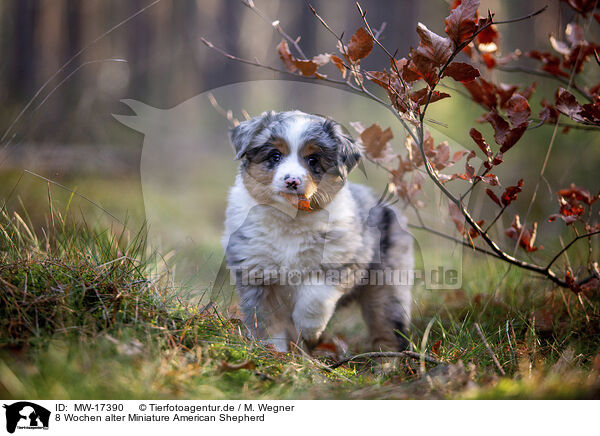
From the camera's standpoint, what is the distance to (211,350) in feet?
6.40

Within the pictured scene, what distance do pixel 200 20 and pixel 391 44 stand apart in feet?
5.17

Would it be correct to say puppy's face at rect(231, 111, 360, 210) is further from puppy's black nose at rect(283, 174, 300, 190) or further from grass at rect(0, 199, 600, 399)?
grass at rect(0, 199, 600, 399)

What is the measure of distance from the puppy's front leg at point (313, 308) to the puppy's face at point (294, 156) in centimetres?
42

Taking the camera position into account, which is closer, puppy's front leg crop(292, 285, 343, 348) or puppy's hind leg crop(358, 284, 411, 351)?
puppy's front leg crop(292, 285, 343, 348)

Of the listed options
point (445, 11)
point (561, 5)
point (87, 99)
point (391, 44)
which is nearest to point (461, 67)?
point (391, 44)

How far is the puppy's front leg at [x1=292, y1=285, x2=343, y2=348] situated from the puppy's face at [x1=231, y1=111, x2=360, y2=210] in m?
0.42

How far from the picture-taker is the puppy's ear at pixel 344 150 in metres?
2.54
